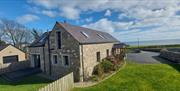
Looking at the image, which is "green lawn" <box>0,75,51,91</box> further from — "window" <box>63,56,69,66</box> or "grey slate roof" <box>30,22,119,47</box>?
"grey slate roof" <box>30,22,119,47</box>

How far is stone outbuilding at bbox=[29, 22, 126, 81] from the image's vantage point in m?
17.5

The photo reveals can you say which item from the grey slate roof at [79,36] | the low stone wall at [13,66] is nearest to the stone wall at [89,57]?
the grey slate roof at [79,36]

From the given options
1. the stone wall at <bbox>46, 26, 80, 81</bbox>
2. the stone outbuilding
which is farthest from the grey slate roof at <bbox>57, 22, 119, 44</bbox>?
the stone wall at <bbox>46, 26, 80, 81</bbox>

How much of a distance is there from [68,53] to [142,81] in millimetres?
8552

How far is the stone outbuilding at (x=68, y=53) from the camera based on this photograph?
1748 cm

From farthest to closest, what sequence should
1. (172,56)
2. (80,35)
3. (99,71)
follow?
1. (172,56)
2. (80,35)
3. (99,71)

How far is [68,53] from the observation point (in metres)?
18.2

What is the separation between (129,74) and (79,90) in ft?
21.6

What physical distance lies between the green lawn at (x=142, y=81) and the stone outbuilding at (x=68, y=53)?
344 centimetres

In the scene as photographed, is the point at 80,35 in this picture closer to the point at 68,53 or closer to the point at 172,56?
the point at 68,53

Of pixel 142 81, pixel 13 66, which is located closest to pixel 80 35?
pixel 142 81

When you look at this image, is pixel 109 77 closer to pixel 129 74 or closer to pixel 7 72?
pixel 129 74

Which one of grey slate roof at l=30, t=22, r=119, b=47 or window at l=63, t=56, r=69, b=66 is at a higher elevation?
grey slate roof at l=30, t=22, r=119, b=47

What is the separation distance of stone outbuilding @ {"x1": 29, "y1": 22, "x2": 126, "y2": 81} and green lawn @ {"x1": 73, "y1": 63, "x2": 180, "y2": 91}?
3441 millimetres
